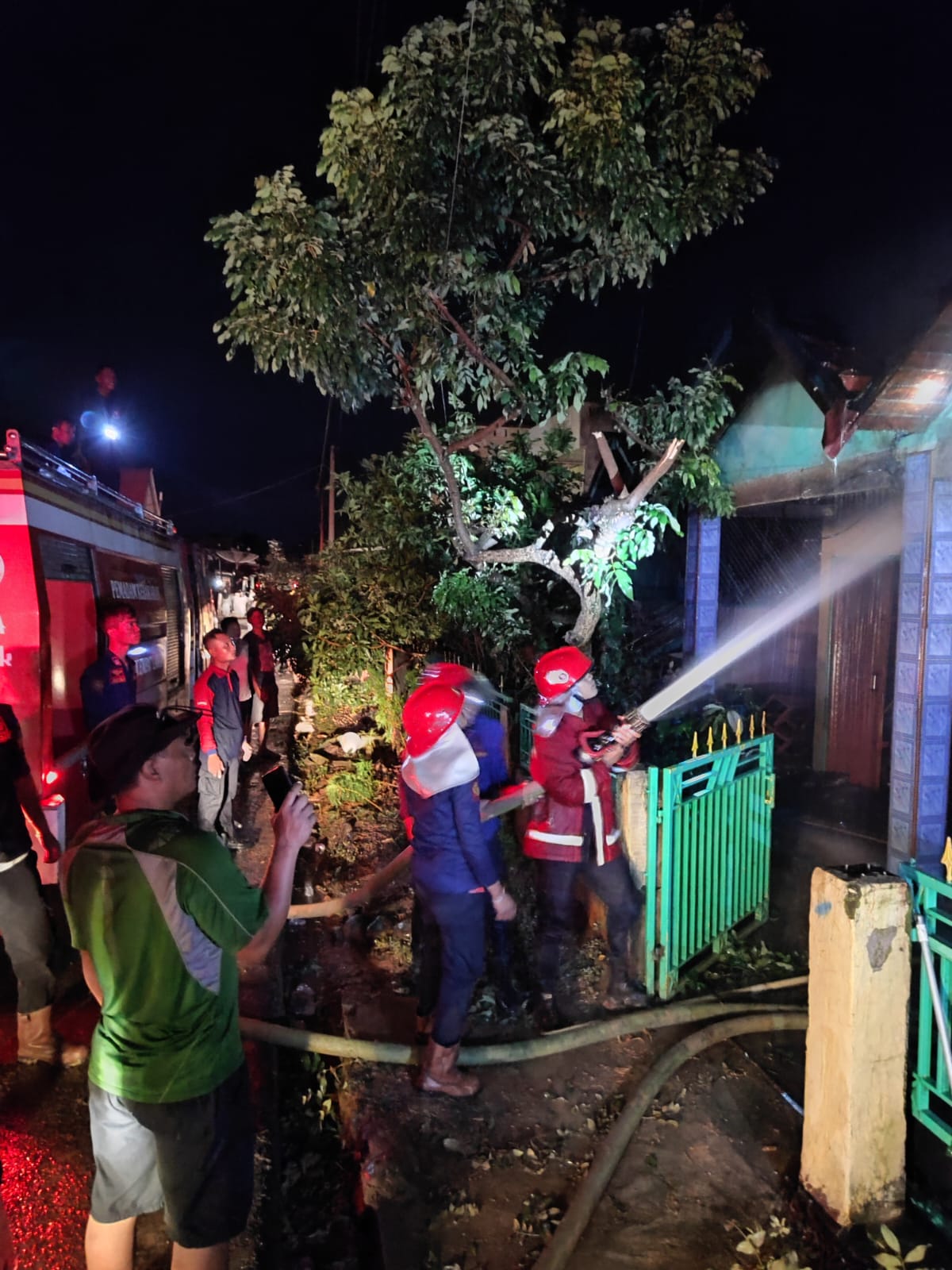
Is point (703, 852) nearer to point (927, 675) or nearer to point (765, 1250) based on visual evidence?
point (765, 1250)

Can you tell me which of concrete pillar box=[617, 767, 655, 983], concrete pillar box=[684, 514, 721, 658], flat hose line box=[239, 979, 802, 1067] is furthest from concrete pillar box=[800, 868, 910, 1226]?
concrete pillar box=[684, 514, 721, 658]

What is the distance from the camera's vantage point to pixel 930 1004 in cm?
304

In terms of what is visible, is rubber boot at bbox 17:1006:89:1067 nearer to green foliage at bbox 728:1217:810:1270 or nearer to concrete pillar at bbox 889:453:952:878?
green foliage at bbox 728:1217:810:1270

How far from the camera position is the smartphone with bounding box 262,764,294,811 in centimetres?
231

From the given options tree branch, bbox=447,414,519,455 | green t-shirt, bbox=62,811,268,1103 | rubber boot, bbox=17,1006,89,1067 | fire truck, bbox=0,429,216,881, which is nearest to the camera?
green t-shirt, bbox=62,811,268,1103

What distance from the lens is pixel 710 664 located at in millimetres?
7957

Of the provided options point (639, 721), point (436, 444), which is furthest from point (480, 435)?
point (639, 721)

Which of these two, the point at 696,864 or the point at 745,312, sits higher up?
the point at 745,312

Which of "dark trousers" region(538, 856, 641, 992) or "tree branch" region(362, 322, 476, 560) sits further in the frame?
"tree branch" region(362, 322, 476, 560)

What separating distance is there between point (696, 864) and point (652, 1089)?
53.0 inches

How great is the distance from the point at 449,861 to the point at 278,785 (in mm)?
1429

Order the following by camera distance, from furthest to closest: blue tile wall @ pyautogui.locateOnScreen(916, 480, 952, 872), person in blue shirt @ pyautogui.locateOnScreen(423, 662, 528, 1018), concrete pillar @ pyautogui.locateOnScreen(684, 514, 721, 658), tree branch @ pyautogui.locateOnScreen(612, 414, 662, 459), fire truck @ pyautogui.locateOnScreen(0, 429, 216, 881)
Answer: concrete pillar @ pyautogui.locateOnScreen(684, 514, 721, 658), tree branch @ pyautogui.locateOnScreen(612, 414, 662, 459), blue tile wall @ pyautogui.locateOnScreen(916, 480, 952, 872), fire truck @ pyautogui.locateOnScreen(0, 429, 216, 881), person in blue shirt @ pyautogui.locateOnScreen(423, 662, 528, 1018)

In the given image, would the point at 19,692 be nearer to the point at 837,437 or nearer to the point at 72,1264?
the point at 72,1264

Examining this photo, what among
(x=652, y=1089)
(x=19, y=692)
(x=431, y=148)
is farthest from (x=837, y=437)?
(x=19, y=692)
